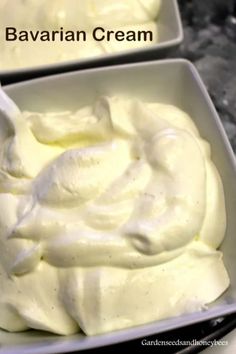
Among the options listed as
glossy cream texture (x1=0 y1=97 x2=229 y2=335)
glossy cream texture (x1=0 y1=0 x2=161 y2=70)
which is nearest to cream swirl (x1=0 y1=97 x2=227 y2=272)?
glossy cream texture (x1=0 y1=97 x2=229 y2=335)

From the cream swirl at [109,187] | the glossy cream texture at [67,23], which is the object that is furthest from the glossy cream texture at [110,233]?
the glossy cream texture at [67,23]

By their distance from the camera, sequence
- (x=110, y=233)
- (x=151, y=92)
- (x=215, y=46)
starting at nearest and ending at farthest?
(x=110, y=233)
(x=151, y=92)
(x=215, y=46)

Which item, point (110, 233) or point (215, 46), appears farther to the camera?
point (215, 46)

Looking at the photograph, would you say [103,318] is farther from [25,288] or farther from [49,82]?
[49,82]

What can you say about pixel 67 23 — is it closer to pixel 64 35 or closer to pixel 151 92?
pixel 64 35

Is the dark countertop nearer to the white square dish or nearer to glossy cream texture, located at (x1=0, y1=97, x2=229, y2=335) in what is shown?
the white square dish

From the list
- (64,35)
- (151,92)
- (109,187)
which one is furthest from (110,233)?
(64,35)

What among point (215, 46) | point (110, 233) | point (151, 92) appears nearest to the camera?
point (110, 233)

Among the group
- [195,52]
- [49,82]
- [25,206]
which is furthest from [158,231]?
[195,52]
